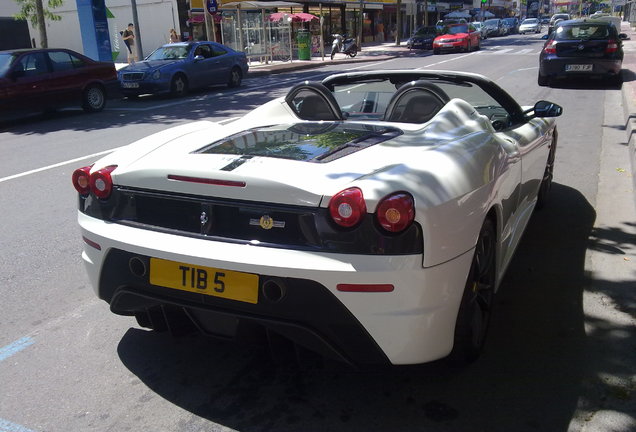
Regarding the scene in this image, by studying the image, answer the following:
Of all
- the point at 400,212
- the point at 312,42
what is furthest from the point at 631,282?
the point at 312,42

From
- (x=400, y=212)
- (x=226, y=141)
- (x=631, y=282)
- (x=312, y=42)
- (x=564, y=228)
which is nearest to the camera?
(x=400, y=212)

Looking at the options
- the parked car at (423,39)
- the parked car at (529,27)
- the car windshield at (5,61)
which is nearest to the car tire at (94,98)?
the car windshield at (5,61)

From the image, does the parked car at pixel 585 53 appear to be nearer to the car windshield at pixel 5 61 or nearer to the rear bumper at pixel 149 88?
the rear bumper at pixel 149 88

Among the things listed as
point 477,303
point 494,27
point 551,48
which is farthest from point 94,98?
point 494,27

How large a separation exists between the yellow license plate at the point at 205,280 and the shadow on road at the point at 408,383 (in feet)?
1.91

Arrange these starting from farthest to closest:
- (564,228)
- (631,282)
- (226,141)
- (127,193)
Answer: (564,228)
(631,282)
(226,141)
(127,193)

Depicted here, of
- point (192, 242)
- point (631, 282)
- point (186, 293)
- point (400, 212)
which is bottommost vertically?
point (631, 282)

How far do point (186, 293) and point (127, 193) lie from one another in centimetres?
63

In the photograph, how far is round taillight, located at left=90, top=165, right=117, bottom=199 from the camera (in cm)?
295

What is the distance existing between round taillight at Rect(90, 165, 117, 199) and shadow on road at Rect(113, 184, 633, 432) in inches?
35.7

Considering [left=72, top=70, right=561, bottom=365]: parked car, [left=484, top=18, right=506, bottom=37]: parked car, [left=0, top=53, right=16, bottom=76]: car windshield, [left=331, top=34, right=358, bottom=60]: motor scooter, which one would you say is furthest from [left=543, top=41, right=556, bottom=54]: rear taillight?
[left=484, top=18, right=506, bottom=37]: parked car

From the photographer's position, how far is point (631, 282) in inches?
160

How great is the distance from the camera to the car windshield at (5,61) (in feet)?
40.5

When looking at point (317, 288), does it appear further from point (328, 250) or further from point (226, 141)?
point (226, 141)
